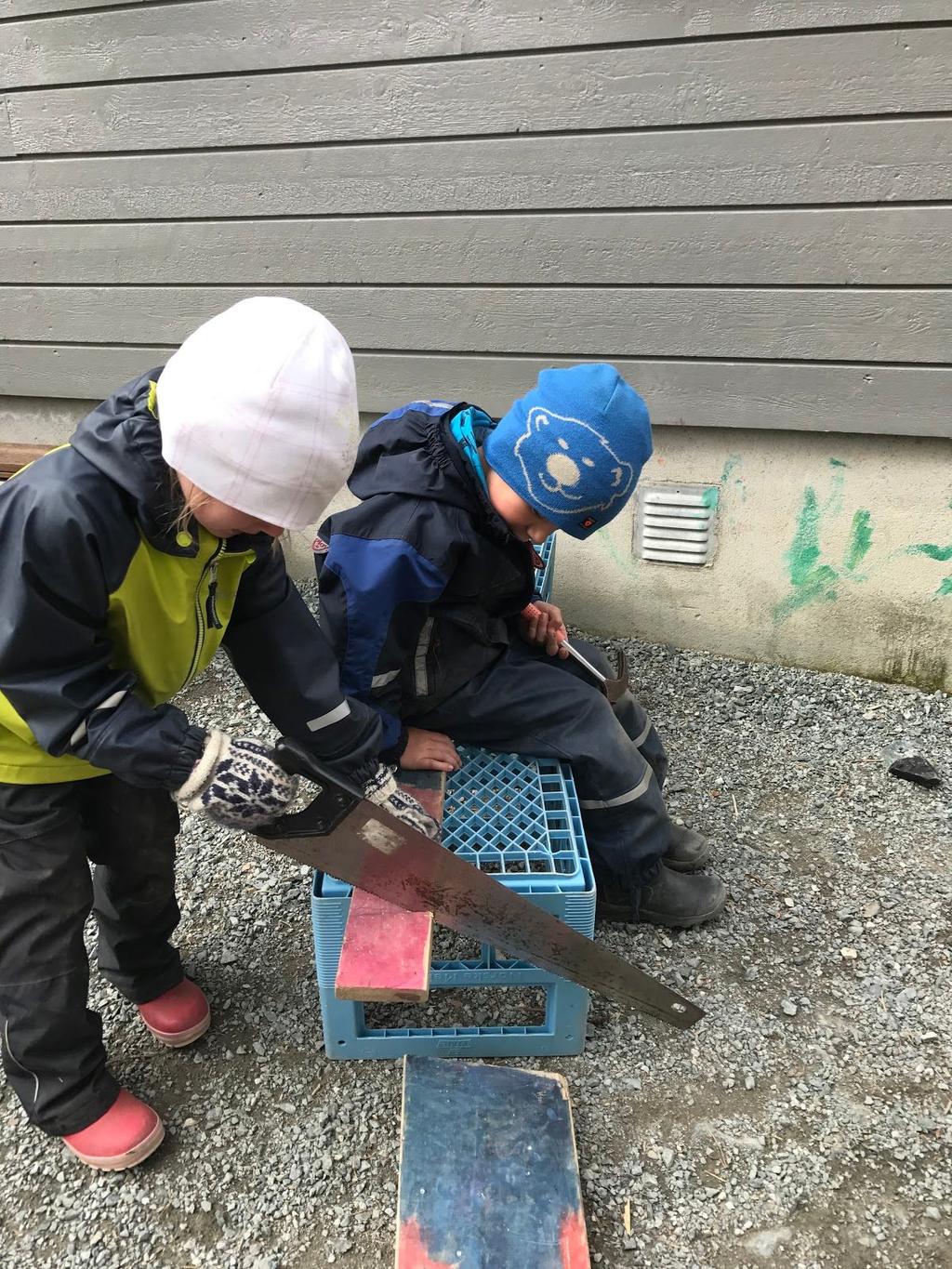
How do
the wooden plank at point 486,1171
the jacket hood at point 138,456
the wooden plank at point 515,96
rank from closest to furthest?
the jacket hood at point 138,456 → the wooden plank at point 486,1171 → the wooden plank at point 515,96

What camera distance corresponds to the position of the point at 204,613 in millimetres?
1866

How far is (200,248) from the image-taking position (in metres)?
4.05

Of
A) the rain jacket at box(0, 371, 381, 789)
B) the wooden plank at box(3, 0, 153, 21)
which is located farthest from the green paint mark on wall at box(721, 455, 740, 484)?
the wooden plank at box(3, 0, 153, 21)

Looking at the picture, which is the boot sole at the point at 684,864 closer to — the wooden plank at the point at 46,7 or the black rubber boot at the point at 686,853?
the black rubber boot at the point at 686,853

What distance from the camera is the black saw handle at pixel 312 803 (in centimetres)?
178

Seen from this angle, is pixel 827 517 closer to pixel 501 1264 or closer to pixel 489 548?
pixel 489 548

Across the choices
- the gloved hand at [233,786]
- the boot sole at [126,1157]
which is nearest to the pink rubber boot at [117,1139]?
the boot sole at [126,1157]

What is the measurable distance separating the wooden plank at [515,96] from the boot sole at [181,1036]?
11.2ft

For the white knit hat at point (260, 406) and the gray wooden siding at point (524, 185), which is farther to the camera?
the gray wooden siding at point (524, 185)

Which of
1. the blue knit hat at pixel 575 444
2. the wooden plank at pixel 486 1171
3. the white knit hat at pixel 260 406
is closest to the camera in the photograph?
the white knit hat at pixel 260 406

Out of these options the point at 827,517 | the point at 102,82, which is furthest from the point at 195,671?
the point at 102,82

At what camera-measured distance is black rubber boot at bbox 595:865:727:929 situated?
269cm

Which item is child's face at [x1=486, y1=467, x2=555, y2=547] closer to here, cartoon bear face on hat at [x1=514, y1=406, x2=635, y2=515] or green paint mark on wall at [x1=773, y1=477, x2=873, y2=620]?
cartoon bear face on hat at [x1=514, y1=406, x2=635, y2=515]

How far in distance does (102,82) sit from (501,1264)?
4.59 m
